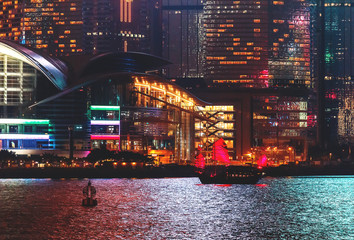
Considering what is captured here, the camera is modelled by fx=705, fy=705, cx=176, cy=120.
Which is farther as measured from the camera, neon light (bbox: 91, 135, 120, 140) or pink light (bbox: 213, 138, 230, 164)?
pink light (bbox: 213, 138, 230, 164)

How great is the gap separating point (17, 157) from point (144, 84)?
45.7 metres

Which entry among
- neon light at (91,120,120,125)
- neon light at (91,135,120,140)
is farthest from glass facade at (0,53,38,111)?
neon light at (91,135,120,140)

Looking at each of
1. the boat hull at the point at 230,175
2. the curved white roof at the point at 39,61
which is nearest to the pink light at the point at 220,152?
the curved white roof at the point at 39,61

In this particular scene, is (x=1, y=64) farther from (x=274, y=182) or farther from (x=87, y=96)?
(x=274, y=182)

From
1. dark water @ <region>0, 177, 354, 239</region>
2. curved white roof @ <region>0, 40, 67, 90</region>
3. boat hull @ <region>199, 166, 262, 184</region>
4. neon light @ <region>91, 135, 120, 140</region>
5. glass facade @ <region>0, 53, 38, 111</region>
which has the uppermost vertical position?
curved white roof @ <region>0, 40, 67, 90</region>

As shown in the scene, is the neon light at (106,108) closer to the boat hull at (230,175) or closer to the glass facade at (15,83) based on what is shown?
the glass facade at (15,83)

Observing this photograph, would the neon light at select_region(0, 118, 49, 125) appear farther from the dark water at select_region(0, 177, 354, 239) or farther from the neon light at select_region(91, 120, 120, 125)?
the dark water at select_region(0, 177, 354, 239)

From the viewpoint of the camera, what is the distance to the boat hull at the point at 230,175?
433 feet

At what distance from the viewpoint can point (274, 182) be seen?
142 metres

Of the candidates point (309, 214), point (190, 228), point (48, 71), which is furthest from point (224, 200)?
point (48, 71)

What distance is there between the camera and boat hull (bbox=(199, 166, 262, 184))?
132125 mm

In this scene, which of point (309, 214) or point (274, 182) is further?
point (274, 182)

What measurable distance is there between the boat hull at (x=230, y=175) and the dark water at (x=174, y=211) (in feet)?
5.20

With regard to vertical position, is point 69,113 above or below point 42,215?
above
